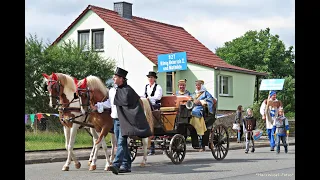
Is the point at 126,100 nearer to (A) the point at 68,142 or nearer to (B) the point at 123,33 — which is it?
(A) the point at 68,142

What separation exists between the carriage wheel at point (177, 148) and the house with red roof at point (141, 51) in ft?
65.7

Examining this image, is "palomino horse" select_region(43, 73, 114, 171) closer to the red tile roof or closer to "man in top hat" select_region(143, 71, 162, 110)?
"man in top hat" select_region(143, 71, 162, 110)

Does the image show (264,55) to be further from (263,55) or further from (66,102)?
(66,102)

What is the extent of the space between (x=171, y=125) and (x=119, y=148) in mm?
2914

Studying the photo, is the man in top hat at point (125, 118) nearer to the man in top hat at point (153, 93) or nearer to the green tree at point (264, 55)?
the man in top hat at point (153, 93)

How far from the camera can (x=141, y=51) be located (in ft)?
115

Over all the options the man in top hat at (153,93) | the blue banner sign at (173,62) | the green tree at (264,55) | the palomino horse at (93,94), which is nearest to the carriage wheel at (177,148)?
the man in top hat at (153,93)

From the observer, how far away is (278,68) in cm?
6531

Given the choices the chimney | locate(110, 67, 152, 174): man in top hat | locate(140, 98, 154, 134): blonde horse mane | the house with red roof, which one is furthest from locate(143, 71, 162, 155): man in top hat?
the chimney

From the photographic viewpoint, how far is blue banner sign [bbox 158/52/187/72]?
Answer: 22859mm

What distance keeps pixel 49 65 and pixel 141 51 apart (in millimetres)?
8229

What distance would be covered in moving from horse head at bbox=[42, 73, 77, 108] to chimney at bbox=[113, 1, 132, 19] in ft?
85.2
